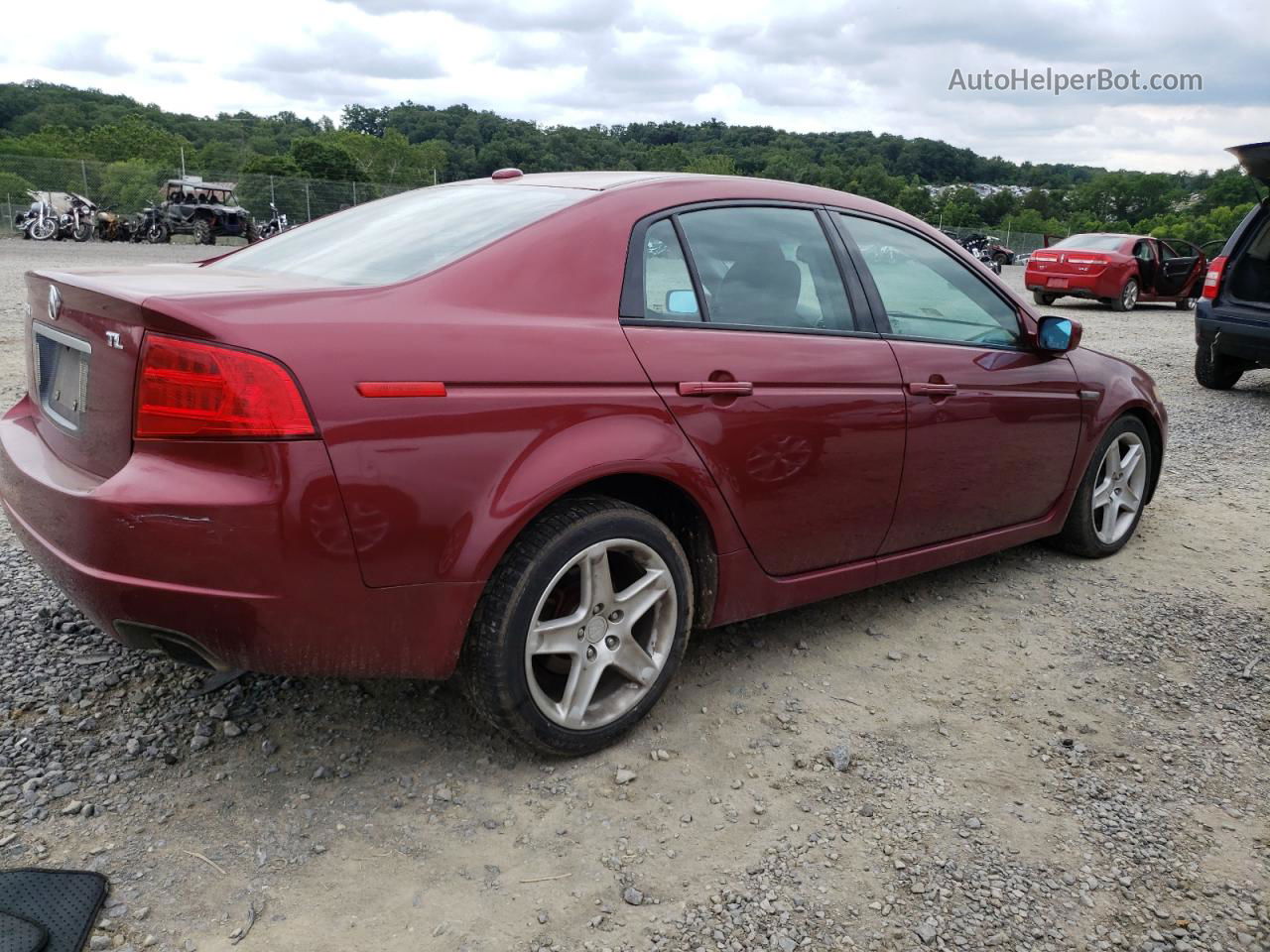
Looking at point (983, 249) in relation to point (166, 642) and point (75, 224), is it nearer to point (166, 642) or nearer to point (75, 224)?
point (75, 224)

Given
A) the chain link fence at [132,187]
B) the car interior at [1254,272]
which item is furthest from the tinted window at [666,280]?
the chain link fence at [132,187]

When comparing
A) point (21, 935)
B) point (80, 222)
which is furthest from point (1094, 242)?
point (80, 222)

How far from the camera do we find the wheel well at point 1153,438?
15.2ft

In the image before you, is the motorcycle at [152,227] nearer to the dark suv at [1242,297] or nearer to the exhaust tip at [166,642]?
the dark suv at [1242,297]

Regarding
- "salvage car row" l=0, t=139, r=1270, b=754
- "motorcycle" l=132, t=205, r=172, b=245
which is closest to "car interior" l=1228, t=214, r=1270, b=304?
"salvage car row" l=0, t=139, r=1270, b=754

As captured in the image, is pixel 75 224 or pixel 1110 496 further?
pixel 75 224

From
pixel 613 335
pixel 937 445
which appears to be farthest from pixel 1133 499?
pixel 613 335

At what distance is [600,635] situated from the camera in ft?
9.04

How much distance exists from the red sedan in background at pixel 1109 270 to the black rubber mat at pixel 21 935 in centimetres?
1808

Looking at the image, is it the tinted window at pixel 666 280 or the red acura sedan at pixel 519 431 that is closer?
the red acura sedan at pixel 519 431

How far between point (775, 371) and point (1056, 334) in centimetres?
Answer: 154

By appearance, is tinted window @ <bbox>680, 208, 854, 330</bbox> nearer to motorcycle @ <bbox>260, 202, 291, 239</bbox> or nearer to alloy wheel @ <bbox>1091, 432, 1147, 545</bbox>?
alloy wheel @ <bbox>1091, 432, 1147, 545</bbox>

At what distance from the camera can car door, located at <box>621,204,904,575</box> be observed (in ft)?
9.37

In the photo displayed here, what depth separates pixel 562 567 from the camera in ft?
8.46
